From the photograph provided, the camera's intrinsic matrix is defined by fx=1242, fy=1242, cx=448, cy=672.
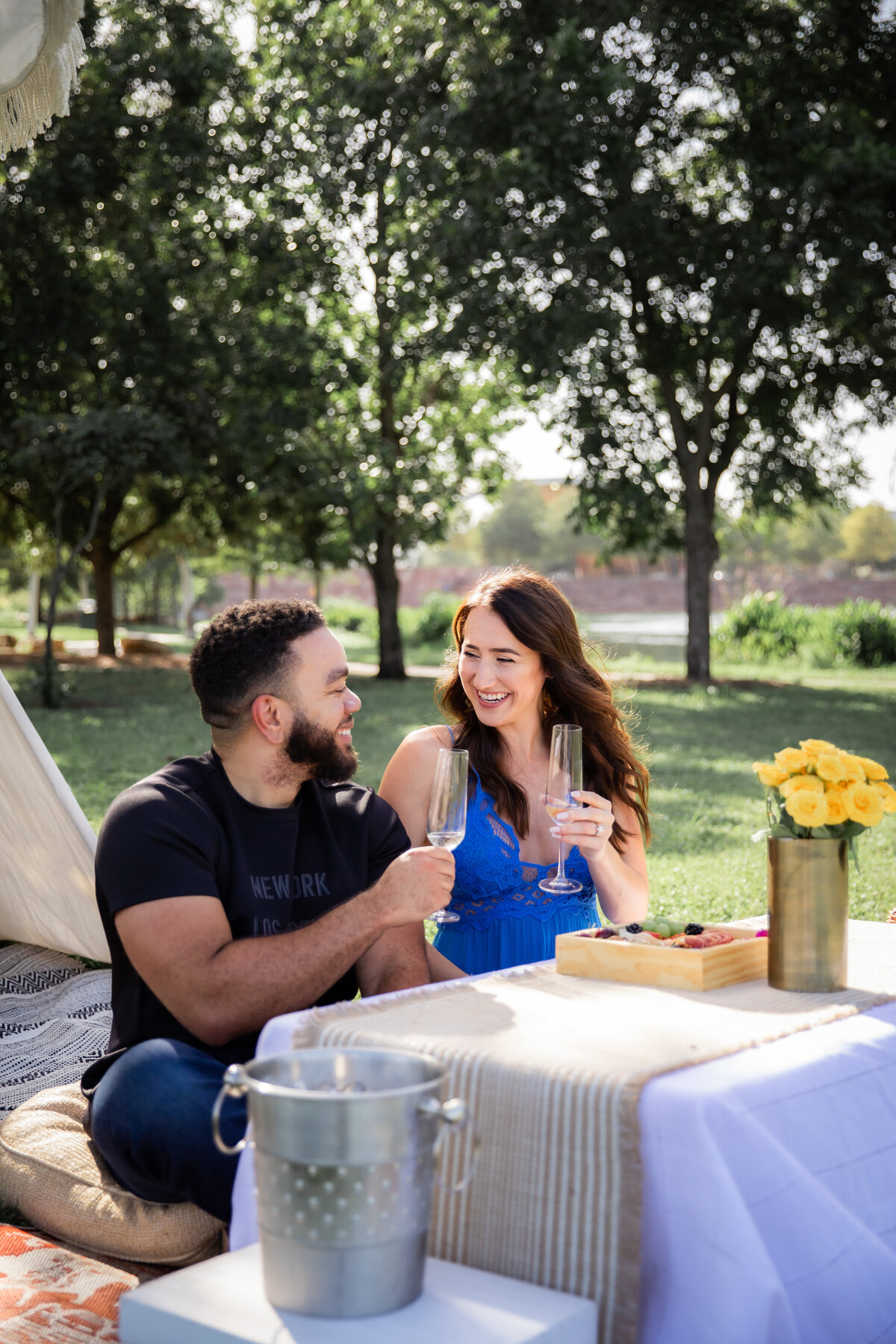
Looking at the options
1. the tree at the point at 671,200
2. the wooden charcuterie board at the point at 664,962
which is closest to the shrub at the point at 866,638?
the tree at the point at 671,200

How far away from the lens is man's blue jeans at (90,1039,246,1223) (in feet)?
8.19

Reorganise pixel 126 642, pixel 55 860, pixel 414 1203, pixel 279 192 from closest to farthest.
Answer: pixel 414 1203, pixel 55 860, pixel 279 192, pixel 126 642

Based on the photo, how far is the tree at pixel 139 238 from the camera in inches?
731

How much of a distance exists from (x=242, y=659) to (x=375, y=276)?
2019cm

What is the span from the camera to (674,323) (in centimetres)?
2031

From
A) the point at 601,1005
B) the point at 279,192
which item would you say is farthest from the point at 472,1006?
the point at 279,192

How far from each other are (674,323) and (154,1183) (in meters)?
19.4

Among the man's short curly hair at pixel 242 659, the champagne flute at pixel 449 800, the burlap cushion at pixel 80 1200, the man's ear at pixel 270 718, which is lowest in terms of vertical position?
the burlap cushion at pixel 80 1200

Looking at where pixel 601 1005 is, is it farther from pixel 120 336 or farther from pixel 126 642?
pixel 126 642

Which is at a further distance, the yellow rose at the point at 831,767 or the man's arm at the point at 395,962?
the man's arm at the point at 395,962

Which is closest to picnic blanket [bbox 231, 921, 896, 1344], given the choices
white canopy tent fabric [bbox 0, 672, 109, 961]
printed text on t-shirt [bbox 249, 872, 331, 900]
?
printed text on t-shirt [bbox 249, 872, 331, 900]

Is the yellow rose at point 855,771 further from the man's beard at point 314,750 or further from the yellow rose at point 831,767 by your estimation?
the man's beard at point 314,750

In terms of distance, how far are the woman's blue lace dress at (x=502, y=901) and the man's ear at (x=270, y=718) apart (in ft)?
2.86

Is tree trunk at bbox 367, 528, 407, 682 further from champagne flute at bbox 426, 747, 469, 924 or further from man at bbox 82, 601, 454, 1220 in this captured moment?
champagne flute at bbox 426, 747, 469, 924
